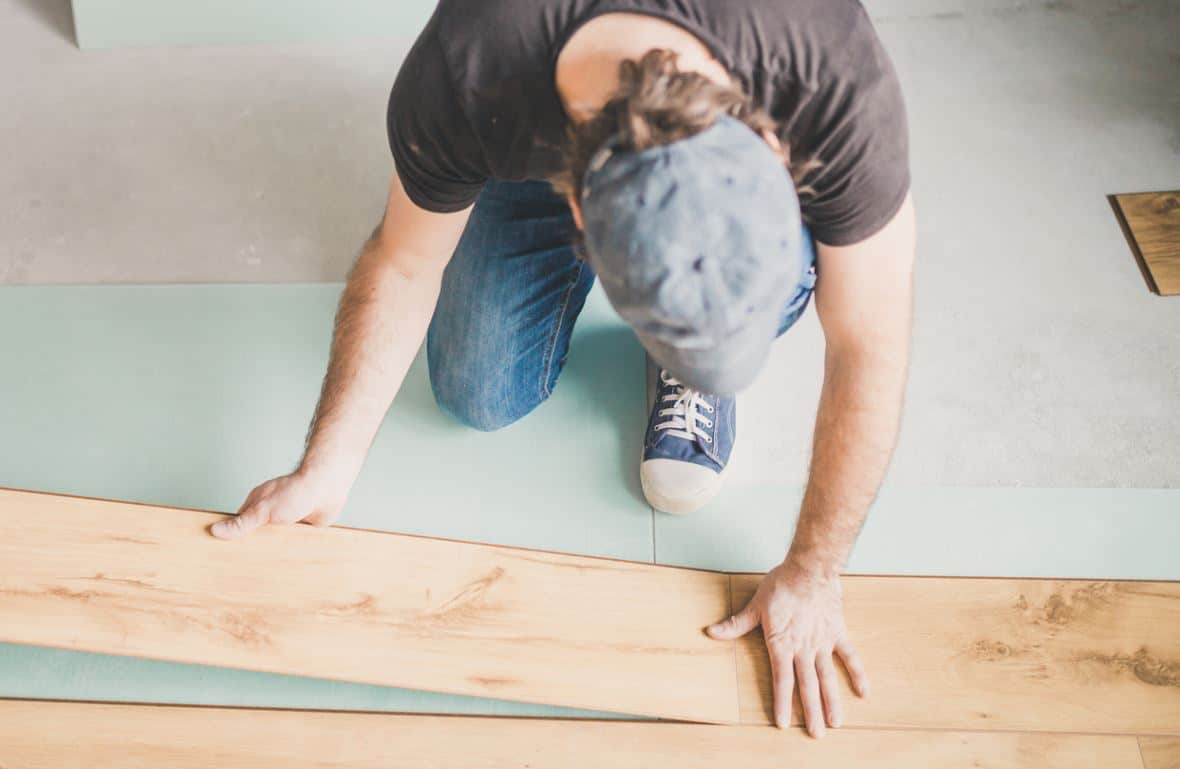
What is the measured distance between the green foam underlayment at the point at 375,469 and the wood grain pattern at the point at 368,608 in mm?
188

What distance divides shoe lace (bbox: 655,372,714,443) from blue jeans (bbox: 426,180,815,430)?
10.3 inches

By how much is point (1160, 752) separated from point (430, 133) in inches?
55.9

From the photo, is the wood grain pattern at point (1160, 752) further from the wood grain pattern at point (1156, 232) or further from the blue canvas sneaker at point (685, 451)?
the wood grain pattern at point (1156, 232)

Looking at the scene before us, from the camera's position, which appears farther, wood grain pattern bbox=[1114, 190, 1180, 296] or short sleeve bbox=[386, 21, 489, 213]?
wood grain pattern bbox=[1114, 190, 1180, 296]

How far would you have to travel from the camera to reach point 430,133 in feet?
3.81

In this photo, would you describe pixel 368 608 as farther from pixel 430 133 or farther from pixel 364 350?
pixel 430 133

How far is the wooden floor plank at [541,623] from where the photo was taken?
1354 millimetres

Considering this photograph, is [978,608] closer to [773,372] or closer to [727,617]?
[727,617]

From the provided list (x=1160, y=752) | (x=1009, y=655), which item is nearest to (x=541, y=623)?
(x=1009, y=655)

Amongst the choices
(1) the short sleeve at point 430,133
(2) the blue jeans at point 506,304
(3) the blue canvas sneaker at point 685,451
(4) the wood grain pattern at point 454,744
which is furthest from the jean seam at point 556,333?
(4) the wood grain pattern at point 454,744

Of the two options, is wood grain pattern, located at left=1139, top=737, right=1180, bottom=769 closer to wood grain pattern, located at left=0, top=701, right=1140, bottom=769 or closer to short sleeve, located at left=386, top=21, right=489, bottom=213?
wood grain pattern, located at left=0, top=701, right=1140, bottom=769

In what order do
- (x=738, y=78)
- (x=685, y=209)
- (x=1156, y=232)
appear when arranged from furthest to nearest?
(x=1156, y=232) < (x=738, y=78) < (x=685, y=209)

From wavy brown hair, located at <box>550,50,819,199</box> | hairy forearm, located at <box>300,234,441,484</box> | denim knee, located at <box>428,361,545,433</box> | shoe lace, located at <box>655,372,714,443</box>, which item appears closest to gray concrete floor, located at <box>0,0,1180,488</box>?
shoe lace, located at <box>655,372,714,443</box>

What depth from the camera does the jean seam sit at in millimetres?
1676
